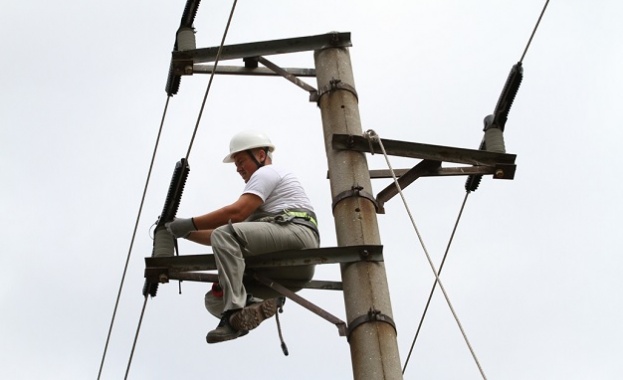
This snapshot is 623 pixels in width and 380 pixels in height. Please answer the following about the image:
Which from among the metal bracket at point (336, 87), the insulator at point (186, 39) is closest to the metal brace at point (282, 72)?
the metal bracket at point (336, 87)

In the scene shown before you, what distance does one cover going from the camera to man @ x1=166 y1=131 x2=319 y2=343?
7.58m

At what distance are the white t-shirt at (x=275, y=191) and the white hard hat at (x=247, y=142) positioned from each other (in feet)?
1.23

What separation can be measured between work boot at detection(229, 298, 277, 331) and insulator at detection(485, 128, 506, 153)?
6.43 ft

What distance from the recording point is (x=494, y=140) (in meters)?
8.66

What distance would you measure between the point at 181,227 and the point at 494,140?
215 cm

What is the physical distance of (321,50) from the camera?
873cm

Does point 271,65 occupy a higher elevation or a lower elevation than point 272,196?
higher

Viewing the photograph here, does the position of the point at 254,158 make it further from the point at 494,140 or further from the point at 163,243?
the point at 494,140

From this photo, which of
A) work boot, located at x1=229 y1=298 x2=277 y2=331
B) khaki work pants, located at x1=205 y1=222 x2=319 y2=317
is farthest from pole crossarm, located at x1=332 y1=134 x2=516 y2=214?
work boot, located at x1=229 y1=298 x2=277 y2=331

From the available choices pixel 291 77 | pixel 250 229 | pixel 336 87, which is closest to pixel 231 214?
pixel 250 229

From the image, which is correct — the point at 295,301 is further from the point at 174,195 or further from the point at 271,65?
the point at 271,65

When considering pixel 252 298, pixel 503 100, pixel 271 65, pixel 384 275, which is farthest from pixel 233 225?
pixel 503 100

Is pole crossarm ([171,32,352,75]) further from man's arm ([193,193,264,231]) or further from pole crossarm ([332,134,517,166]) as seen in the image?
man's arm ([193,193,264,231])

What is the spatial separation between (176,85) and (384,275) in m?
2.33
